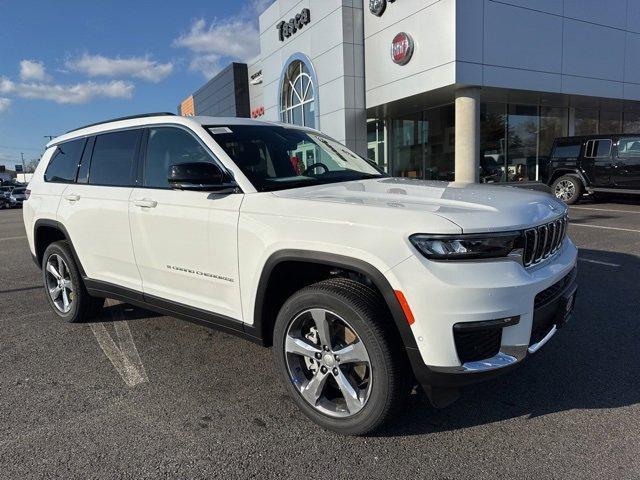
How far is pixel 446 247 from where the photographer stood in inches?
90.1

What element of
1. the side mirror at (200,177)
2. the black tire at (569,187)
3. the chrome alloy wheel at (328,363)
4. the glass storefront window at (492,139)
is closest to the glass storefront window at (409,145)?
the glass storefront window at (492,139)

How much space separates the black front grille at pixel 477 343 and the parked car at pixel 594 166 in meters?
12.8

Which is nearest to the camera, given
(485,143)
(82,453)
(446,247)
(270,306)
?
(446,247)

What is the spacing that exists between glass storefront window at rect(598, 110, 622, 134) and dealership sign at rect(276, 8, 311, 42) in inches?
552

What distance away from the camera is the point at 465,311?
2.24 m

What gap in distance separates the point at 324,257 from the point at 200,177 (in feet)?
3.25

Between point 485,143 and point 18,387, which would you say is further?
point 485,143

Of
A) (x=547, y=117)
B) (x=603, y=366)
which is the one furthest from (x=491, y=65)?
(x=603, y=366)

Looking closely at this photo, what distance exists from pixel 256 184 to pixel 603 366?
8.90ft

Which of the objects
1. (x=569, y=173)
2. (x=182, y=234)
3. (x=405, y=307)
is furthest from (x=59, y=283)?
(x=569, y=173)

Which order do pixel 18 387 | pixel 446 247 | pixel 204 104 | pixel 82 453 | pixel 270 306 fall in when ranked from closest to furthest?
1. pixel 446 247
2. pixel 82 453
3. pixel 270 306
4. pixel 18 387
5. pixel 204 104

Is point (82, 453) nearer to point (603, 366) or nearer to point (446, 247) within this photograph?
point (446, 247)

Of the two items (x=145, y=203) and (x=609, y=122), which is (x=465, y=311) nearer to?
(x=145, y=203)

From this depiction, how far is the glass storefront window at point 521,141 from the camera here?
1938cm
